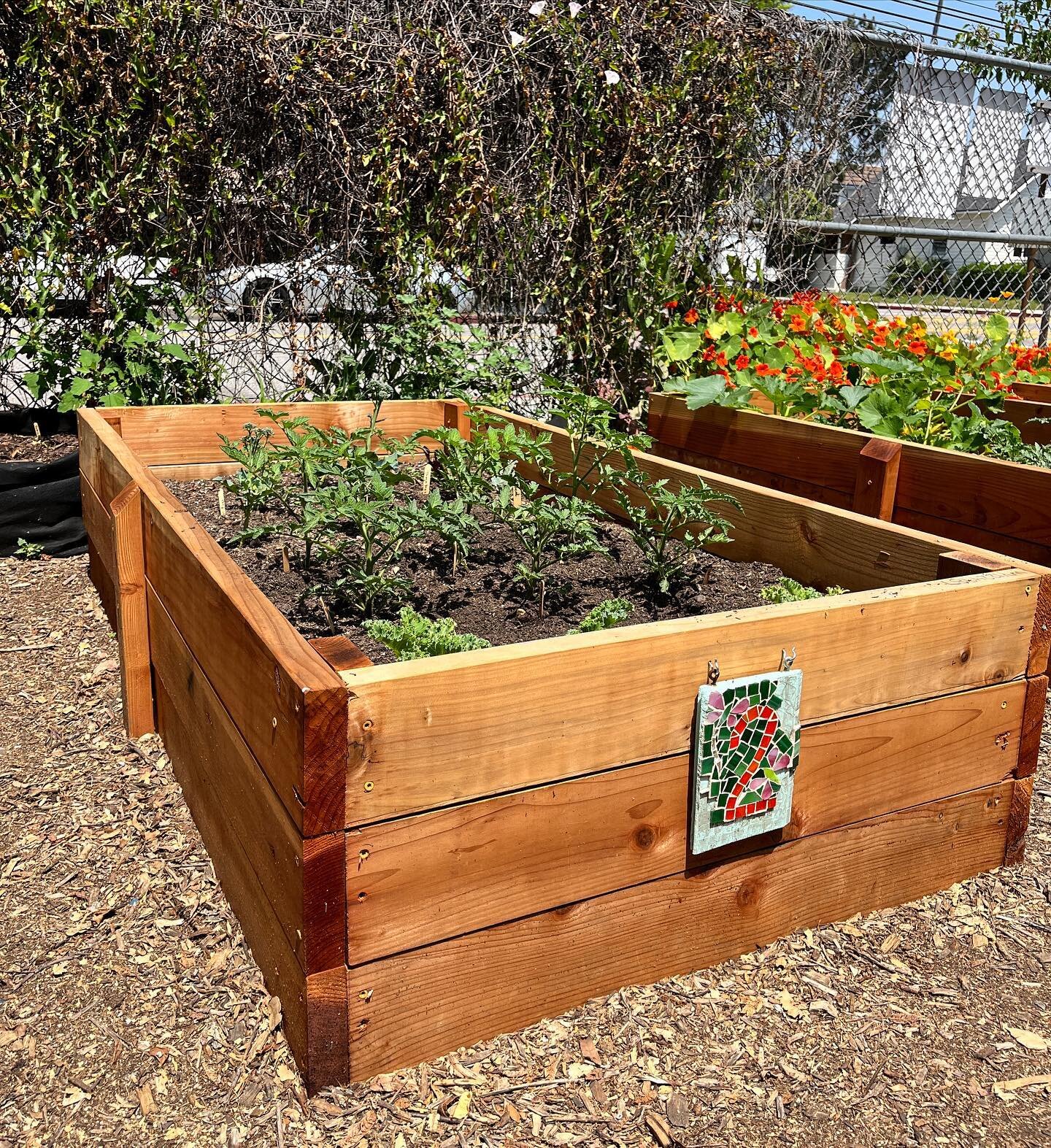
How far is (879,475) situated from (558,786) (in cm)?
195

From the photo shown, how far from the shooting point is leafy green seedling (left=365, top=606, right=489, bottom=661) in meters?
1.96

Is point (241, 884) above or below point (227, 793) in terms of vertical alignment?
below

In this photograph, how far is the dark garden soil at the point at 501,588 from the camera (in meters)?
2.38

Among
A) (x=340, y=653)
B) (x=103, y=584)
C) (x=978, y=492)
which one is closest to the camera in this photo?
(x=340, y=653)

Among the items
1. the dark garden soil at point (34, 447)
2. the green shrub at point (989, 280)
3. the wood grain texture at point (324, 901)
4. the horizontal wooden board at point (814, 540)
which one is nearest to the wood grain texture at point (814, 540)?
the horizontal wooden board at point (814, 540)

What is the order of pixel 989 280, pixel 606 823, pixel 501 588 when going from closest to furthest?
pixel 606 823
pixel 501 588
pixel 989 280

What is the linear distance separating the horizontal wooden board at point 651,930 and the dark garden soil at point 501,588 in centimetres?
61

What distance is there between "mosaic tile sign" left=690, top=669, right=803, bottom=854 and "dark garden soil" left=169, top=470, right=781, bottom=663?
1.88 ft

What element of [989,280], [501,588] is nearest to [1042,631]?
[501,588]

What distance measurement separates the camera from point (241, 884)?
1.91 m

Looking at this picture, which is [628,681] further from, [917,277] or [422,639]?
[917,277]

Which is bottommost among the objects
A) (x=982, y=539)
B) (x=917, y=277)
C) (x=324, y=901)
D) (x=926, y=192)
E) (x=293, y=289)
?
(x=324, y=901)

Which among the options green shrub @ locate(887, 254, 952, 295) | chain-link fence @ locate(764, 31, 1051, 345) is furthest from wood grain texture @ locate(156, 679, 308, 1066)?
green shrub @ locate(887, 254, 952, 295)

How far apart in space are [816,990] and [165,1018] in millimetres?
1148
